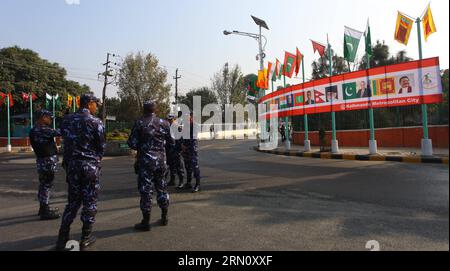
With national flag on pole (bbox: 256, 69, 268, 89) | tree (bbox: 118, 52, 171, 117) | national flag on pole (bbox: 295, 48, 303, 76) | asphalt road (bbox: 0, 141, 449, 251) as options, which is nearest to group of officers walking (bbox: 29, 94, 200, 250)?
asphalt road (bbox: 0, 141, 449, 251)

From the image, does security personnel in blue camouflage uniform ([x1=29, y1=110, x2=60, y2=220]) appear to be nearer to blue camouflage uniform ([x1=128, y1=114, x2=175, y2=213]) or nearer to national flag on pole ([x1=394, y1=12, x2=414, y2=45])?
blue camouflage uniform ([x1=128, y1=114, x2=175, y2=213])

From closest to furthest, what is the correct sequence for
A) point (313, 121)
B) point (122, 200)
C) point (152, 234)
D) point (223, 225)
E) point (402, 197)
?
point (152, 234)
point (223, 225)
point (402, 197)
point (122, 200)
point (313, 121)

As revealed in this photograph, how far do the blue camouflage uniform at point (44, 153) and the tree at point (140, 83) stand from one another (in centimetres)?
2864

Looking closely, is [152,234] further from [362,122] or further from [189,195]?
[362,122]

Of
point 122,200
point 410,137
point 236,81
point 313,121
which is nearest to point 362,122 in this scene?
point 410,137

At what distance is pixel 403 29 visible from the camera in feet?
41.5

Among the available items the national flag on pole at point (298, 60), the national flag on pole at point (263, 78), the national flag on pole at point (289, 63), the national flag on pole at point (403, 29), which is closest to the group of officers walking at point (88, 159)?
the national flag on pole at point (403, 29)

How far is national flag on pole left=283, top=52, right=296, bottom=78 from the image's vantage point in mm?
18664

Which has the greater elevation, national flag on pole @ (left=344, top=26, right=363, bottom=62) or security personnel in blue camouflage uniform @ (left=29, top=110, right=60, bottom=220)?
national flag on pole @ (left=344, top=26, right=363, bottom=62)

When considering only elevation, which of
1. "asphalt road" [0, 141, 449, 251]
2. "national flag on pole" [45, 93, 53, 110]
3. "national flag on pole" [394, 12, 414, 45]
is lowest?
"asphalt road" [0, 141, 449, 251]

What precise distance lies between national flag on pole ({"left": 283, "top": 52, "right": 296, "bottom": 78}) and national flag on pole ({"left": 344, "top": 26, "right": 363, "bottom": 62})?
3883 millimetres

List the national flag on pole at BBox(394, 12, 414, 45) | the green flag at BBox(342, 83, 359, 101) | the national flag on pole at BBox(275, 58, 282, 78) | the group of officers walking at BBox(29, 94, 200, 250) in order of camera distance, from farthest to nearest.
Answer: the national flag on pole at BBox(275, 58, 282, 78) < the green flag at BBox(342, 83, 359, 101) < the national flag on pole at BBox(394, 12, 414, 45) < the group of officers walking at BBox(29, 94, 200, 250)

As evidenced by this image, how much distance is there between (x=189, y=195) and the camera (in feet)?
23.1

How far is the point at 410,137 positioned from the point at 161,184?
15.0 meters
